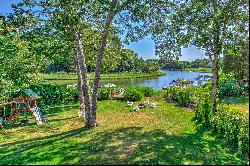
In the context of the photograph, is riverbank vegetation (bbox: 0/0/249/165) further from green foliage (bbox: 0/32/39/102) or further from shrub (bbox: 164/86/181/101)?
shrub (bbox: 164/86/181/101)

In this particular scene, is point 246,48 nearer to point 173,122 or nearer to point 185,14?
point 185,14

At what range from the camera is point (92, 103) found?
21.5 meters

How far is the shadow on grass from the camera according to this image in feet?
47.3

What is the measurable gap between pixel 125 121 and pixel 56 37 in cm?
750

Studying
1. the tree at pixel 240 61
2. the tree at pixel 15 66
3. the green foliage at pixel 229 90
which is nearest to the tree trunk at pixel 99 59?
the tree at pixel 240 61

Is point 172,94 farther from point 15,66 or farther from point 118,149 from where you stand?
point 118,149

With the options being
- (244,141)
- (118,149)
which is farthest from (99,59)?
(244,141)

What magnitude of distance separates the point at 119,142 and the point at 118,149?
1363 mm

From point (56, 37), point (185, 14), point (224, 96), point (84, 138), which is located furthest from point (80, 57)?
point (224, 96)

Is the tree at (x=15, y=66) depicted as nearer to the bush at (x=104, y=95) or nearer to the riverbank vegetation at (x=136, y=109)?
the riverbank vegetation at (x=136, y=109)

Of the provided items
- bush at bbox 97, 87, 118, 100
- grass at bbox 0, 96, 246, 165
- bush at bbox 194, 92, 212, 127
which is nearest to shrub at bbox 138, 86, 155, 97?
bush at bbox 97, 87, 118, 100

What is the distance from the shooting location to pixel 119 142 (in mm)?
17406

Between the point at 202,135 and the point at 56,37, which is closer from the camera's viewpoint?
the point at 202,135

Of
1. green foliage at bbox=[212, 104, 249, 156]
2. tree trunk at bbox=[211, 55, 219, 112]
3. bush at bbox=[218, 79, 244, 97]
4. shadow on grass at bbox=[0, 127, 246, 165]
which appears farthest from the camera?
bush at bbox=[218, 79, 244, 97]
